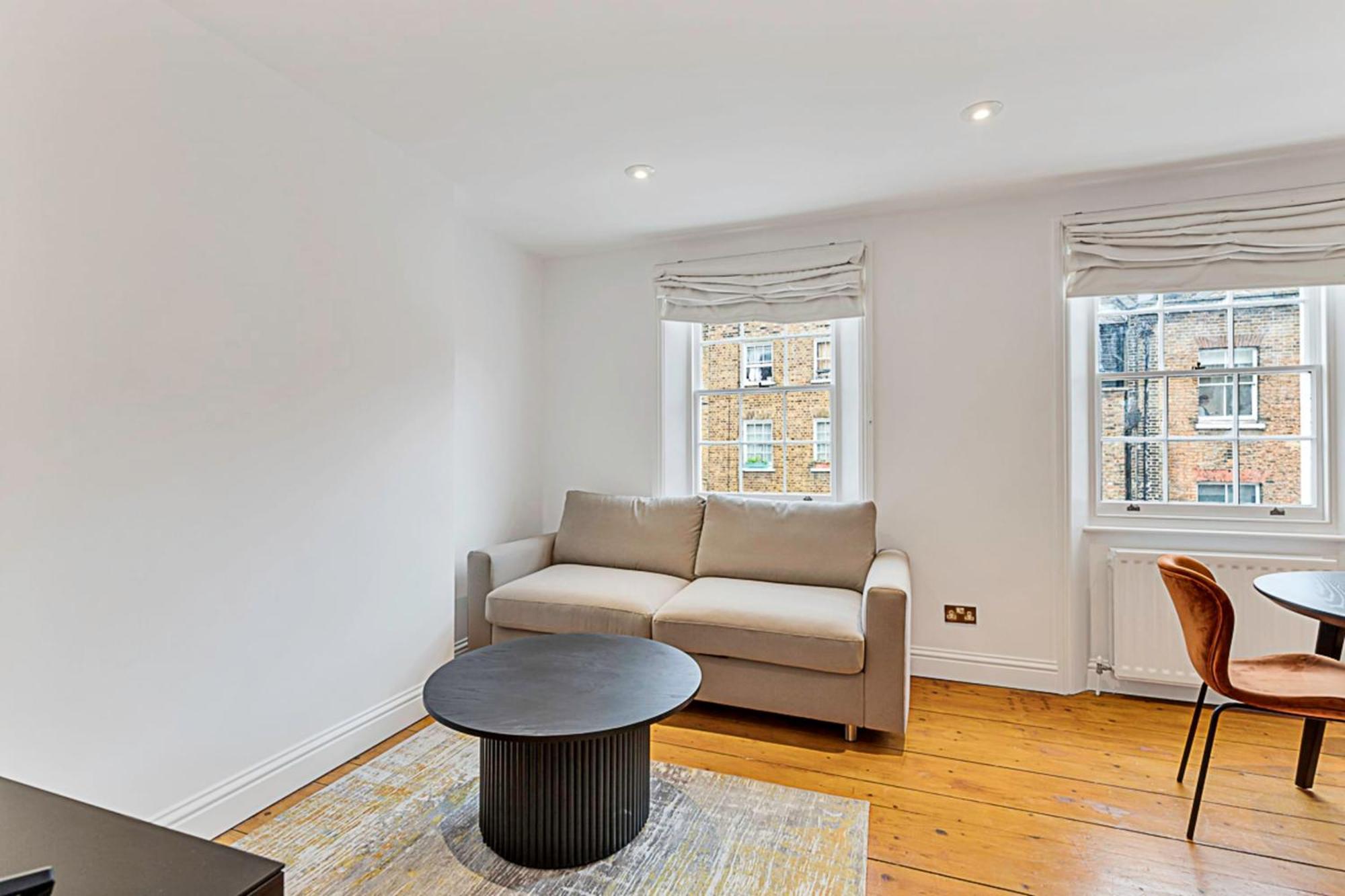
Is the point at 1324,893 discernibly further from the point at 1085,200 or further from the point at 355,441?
the point at 355,441

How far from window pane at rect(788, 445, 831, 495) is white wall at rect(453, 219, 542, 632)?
156 centimetres

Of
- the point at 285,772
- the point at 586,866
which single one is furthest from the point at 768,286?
the point at 285,772

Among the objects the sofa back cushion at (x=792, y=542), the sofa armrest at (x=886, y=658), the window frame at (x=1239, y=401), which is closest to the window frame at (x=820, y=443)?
the sofa back cushion at (x=792, y=542)

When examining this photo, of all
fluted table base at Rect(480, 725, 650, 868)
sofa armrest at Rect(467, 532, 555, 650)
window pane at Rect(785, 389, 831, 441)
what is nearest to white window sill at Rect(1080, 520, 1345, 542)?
window pane at Rect(785, 389, 831, 441)

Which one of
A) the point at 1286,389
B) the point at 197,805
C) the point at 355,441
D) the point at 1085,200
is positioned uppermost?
the point at 1085,200

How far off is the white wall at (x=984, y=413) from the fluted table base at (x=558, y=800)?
6.56ft

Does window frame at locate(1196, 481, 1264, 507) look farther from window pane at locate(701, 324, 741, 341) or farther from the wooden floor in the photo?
window pane at locate(701, 324, 741, 341)

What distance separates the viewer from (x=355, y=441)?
2.37 m

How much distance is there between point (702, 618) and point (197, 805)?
1704 mm

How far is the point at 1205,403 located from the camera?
113 inches

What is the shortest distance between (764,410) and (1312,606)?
2.34 metres

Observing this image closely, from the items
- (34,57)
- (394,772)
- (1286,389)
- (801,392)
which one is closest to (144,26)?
(34,57)

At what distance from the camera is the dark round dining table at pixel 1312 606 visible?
1773 mm

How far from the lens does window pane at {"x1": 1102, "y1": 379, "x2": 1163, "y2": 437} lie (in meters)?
2.94
